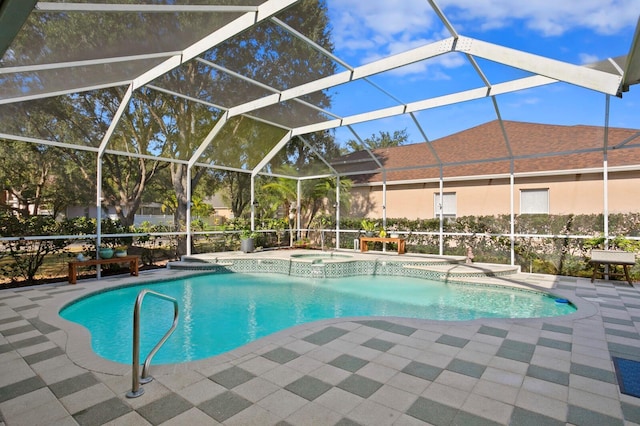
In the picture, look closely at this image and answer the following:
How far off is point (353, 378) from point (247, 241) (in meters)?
10.4

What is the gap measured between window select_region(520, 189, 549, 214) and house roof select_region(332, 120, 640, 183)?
1042 mm

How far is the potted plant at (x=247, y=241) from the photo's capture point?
1326 cm

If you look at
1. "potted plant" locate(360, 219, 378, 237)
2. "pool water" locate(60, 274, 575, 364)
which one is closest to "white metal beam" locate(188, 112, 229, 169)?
"pool water" locate(60, 274, 575, 364)

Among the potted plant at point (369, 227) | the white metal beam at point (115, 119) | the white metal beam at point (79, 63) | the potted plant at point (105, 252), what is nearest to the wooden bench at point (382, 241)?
the potted plant at point (369, 227)

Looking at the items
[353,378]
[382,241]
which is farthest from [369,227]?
[353,378]

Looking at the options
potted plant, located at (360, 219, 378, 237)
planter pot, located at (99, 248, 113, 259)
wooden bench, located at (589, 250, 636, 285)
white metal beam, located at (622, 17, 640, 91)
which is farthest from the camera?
potted plant, located at (360, 219, 378, 237)

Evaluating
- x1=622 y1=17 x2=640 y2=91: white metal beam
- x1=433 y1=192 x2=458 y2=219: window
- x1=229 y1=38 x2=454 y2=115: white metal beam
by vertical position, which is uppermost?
x1=229 y1=38 x2=454 y2=115: white metal beam

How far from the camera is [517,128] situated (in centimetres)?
984

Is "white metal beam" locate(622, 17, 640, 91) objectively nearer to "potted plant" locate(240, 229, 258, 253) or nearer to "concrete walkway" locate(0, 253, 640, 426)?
"concrete walkway" locate(0, 253, 640, 426)

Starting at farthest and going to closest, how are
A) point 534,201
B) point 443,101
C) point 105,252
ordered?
1. point 534,201
2. point 105,252
3. point 443,101

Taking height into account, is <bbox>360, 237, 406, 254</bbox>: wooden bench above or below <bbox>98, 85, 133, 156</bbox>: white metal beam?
below

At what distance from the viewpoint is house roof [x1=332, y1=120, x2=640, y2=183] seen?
31.1ft

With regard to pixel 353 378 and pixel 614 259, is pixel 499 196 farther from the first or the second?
pixel 353 378

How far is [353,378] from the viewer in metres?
3.43
